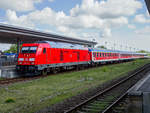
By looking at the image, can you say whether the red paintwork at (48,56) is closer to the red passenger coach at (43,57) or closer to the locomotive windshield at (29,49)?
the red passenger coach at (43,57)

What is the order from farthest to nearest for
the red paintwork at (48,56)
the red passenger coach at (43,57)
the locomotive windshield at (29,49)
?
the locomotive windshield at (29,49) < the red paintwork at (48,56) < the red passenger coach at (43,57)

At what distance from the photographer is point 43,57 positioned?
64.8 ft

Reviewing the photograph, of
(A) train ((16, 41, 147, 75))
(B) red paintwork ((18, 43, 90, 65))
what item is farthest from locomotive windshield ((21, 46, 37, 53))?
(B) red paintwork ((18, 43, 90, 65))

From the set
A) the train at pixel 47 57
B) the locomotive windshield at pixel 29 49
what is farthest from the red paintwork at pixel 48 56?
the locomotive windshield at pixel 29 49

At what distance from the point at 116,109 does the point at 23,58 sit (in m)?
13.4

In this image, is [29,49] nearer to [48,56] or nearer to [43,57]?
[43,57]

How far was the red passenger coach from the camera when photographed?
750 inches

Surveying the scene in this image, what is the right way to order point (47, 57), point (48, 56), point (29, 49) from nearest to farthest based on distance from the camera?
point (29, 49) < point (47, 57) < point (48, 56)

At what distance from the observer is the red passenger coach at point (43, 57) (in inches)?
750

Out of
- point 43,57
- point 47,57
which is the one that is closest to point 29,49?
point 43,57

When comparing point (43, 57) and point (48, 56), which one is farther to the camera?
point (48, 56)

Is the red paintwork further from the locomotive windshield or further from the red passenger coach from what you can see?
the locomotive windshield

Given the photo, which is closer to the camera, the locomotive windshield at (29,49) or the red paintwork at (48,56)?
the red paintwork at (48,56)

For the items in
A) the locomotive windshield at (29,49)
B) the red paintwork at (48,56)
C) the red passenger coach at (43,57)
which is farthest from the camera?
the locomotive windshield at (29,49)
